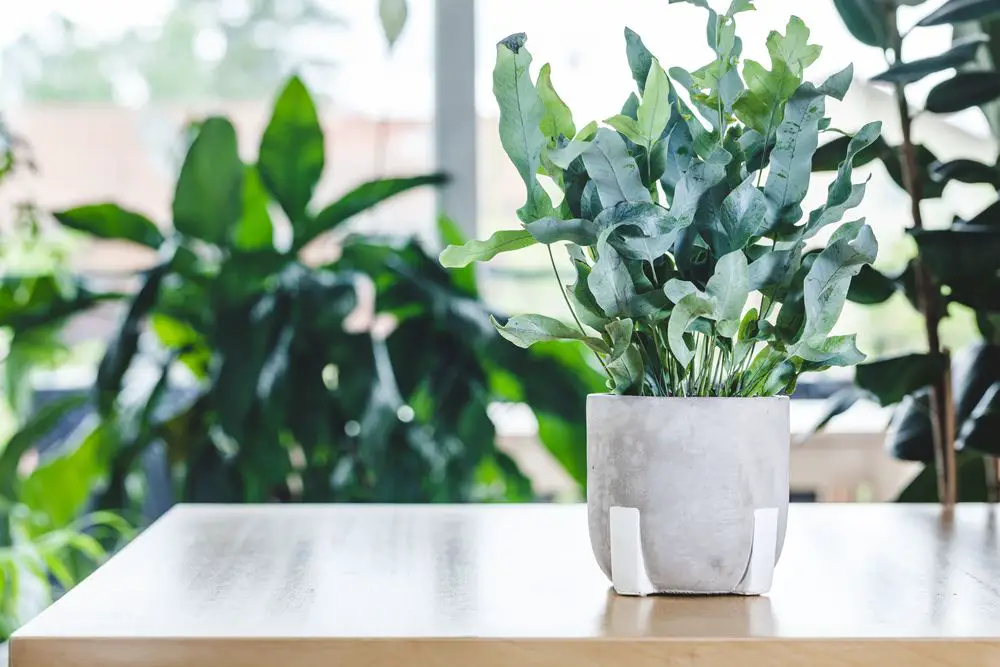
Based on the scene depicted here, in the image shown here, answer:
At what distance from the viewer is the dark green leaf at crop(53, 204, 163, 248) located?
57.2 inches

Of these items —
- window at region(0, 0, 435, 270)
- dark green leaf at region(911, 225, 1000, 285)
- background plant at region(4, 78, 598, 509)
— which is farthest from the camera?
window at region(0, 0, 435, 270)

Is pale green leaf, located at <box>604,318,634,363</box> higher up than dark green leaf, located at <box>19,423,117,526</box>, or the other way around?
pale green leaf, located at <box>604,318,634,363</box>

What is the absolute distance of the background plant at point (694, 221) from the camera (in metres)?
0.57

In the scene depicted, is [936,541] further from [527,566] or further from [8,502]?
[8,502]

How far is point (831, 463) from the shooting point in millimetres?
1976

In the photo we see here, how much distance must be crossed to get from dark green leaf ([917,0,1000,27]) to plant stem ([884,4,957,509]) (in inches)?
3.7

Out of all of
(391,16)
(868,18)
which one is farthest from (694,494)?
(391,16)

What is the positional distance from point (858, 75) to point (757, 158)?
1.41 m

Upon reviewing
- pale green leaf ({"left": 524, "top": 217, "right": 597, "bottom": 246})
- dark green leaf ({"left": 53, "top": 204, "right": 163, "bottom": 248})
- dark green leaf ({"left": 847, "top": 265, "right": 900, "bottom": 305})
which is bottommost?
dark green leaf ({"left": 847, "top": 265, "right": 900, "bottom": 305})

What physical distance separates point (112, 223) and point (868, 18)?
1.03m

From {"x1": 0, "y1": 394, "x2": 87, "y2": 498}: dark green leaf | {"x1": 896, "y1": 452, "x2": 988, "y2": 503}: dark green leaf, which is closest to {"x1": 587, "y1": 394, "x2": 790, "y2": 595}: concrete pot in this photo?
{"x1": 896, "y1": 452, "x2": 988, "y2": 503}: dark green leaf

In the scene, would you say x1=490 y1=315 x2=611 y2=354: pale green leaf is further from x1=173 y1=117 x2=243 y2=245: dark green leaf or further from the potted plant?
x1=173 y1=117 x2=243 y2=245: dark green leaf

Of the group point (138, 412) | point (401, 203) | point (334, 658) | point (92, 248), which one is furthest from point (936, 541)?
point (92, 248)

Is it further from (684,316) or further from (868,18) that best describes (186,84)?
(684,316)
